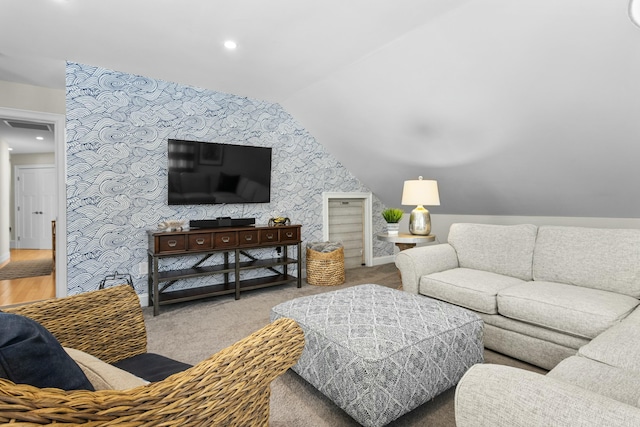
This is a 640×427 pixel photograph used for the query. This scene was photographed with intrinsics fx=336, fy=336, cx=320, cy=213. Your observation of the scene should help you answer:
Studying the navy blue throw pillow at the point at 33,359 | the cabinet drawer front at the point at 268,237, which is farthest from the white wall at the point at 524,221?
the navy blue throw pillow at the point at 33,359

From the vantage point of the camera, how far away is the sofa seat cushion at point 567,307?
1.92 meters

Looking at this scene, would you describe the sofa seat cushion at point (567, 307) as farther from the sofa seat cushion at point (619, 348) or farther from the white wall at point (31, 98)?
the white wall at point (31, 98)

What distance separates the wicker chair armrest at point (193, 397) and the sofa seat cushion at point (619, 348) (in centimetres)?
134

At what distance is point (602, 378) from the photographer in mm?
1235

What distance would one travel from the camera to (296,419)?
167 cm

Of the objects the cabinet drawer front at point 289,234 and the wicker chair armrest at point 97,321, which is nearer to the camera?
the wicker chair armrest at point 97,321

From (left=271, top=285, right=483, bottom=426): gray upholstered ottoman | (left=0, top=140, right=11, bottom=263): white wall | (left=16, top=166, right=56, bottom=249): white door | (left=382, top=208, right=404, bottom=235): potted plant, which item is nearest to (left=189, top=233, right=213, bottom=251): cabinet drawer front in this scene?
(left=271, top=285, right=483, bottom=426): gray upholstered ottoman

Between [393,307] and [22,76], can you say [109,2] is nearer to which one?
[22,76]

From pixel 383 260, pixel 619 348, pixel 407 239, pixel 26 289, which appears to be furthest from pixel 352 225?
pixel 26 289

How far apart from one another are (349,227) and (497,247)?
2554 mm

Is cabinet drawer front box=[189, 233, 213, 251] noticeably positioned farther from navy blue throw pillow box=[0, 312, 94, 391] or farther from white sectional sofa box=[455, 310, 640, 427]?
white sectional sofa box=[455, 310, 640, 427]

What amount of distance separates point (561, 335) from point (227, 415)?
214cm

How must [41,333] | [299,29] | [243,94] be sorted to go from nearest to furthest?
1. [41,333]
2. [299,29]
3. [243,94]

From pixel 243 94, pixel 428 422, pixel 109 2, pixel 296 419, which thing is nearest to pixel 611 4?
pixel 428 422
